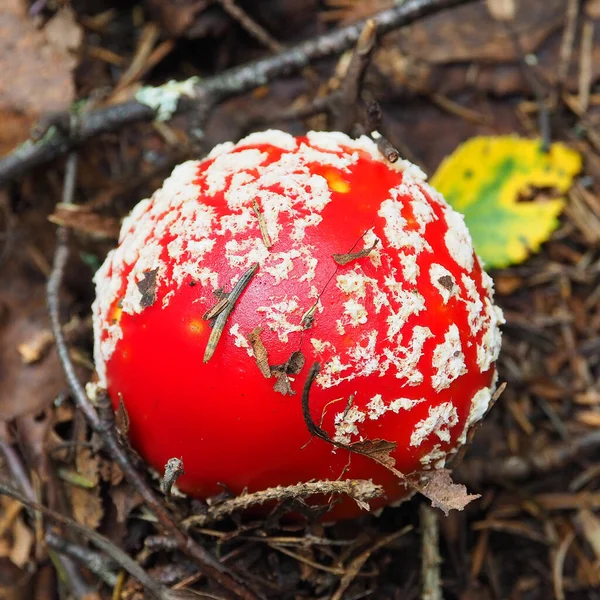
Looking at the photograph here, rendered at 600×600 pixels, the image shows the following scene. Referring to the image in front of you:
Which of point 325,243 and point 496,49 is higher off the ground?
point 325,243

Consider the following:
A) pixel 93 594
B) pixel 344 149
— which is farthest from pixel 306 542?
pixel 344 149

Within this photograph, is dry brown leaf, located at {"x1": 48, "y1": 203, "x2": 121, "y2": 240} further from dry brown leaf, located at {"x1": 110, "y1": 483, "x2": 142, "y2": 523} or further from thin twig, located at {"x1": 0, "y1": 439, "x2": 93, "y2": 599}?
dry brown leaf, located at {"x1": 110, "y1": 483, "x2": 142, "y2": 523}

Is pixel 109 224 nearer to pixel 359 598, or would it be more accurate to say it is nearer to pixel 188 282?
pixel 188 282

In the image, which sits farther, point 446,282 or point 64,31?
point 64,31

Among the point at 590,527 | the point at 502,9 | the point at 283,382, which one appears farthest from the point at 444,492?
the point at 502,9

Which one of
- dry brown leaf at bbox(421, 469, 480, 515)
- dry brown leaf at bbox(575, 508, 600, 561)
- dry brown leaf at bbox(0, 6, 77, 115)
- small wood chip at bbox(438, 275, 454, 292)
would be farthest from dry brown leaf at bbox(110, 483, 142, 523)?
dry brown leaf at bbox(575, 508, 600, 561)

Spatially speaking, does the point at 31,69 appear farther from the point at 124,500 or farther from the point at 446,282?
the point at 446,282
